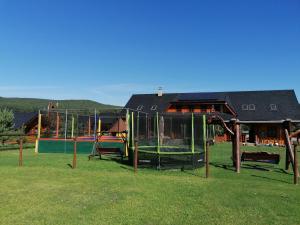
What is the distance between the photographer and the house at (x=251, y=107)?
40.1 m

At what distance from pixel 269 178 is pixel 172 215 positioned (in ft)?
20.9

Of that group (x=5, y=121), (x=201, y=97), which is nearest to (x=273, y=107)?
(x=201, y=97)

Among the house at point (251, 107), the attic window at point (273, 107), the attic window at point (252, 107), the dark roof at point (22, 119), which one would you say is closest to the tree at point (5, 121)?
the dark roof at point (22, 119)

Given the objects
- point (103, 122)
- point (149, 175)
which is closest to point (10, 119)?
point (103, 122)

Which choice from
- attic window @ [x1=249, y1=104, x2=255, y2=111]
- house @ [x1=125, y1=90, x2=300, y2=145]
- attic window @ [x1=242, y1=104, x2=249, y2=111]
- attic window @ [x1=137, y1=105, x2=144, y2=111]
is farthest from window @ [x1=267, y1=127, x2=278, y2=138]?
attic window @ [x1=137, y1=105, x2=144, y2=111]

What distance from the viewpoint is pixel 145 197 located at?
871cm

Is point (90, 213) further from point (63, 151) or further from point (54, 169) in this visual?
point (63, 151)

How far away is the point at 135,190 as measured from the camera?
962cm

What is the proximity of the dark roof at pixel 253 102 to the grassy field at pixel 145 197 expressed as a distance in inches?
1186

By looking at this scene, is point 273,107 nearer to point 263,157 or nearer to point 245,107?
point 245,107

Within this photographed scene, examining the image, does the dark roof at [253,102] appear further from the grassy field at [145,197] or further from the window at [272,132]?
the grassy field at [145,197]

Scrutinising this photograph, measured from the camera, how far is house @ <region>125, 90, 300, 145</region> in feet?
131

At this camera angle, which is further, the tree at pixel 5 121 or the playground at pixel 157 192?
the tree at pixel 5 121

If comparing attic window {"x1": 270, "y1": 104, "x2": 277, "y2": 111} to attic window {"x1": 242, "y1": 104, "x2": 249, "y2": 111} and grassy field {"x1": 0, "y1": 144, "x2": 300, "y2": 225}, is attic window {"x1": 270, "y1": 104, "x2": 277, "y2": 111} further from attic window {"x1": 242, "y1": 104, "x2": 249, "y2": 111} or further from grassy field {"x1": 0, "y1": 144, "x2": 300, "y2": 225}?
grassy field {"x1": 0, "y1": 144, "x2": 300, "y2": 225}
